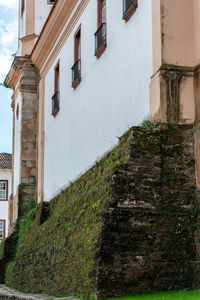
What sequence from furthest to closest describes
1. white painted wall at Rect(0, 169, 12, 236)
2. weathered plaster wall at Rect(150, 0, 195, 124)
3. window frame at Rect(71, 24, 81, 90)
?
white painted wall at Rect(0, 169, 12, 236)
window frame at Rect(71, 24, 81, 90)
weathered plaster wall at Rect(150, 0, 195, 124)

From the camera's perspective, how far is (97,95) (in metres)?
17.1

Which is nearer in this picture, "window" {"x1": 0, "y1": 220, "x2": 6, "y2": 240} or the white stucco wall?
the white stucco wall

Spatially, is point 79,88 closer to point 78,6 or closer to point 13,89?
point 78,6

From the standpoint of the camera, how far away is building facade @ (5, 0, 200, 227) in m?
12.5

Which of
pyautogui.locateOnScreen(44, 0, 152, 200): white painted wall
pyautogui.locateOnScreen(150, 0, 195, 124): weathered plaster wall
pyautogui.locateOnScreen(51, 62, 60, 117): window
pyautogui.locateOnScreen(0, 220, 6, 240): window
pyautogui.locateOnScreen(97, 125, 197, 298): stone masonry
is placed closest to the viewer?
pyautogui.locateOnScreen(97, 125, 197, 298): stone masonry

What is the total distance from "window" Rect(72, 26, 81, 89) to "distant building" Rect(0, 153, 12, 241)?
27.4 metres

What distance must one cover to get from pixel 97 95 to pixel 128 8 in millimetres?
3054

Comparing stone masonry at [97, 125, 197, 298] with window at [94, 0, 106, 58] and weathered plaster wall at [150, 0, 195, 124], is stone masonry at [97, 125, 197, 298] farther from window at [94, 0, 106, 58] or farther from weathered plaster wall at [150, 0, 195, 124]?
window at [94, 0, 106, 58]

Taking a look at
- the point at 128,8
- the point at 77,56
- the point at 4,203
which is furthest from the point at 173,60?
the point at 4,203

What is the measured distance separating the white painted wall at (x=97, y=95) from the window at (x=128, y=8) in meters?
0.12

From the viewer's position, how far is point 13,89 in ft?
94.2

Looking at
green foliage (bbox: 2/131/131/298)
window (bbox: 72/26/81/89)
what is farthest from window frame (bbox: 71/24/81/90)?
green foliage (bbox: 2/131/131/298)

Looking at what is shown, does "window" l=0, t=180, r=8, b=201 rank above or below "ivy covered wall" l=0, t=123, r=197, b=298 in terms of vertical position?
above

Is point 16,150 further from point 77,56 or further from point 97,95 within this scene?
point 97,95
